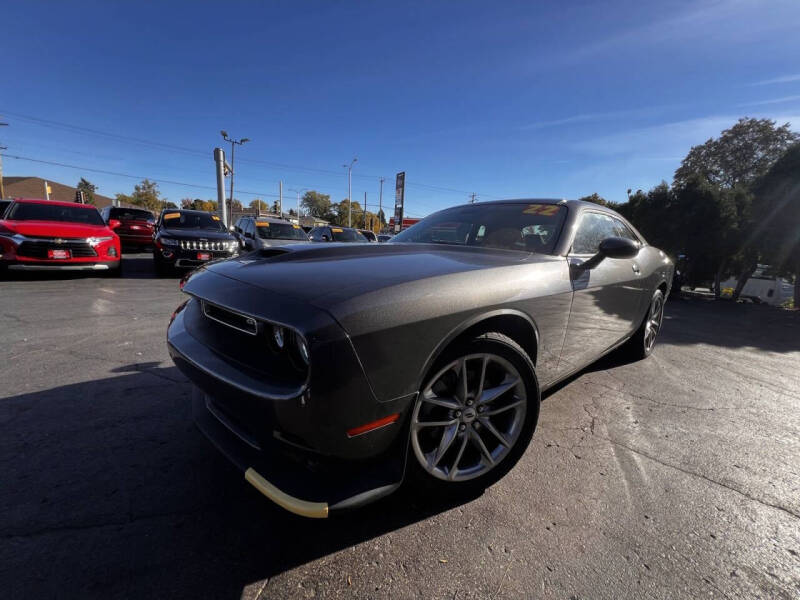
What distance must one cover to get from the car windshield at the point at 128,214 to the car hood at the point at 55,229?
5.99 m

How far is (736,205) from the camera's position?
1108 cm

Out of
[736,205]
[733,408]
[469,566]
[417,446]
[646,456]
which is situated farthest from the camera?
[736,205]

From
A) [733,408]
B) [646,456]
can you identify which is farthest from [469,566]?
[733,408]

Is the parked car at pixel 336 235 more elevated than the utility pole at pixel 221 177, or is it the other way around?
the utility pole at pixel 221 177

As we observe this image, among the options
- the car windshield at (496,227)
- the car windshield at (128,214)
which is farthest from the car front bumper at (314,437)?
the car windshield at (128,214)

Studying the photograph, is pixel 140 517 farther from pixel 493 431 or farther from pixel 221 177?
pixel 221 177

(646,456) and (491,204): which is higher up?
(491,204)

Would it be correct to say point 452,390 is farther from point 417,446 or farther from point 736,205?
point 736,205

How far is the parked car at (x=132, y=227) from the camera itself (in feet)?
39.2

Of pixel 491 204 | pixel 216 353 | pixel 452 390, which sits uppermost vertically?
pixel 491 204

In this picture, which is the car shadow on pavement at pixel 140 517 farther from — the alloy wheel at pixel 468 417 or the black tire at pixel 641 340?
the black tire at pixel 641 340

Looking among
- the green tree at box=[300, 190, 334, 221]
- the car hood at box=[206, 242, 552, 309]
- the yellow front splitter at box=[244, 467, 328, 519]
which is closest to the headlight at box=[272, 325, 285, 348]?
the car hood at box=[206, 242, 552, 309]

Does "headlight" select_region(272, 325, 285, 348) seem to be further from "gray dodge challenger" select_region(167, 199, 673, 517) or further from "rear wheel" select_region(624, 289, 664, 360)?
"rear wheel" select_region(624, 289, 664, 360)

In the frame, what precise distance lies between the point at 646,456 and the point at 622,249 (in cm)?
131
